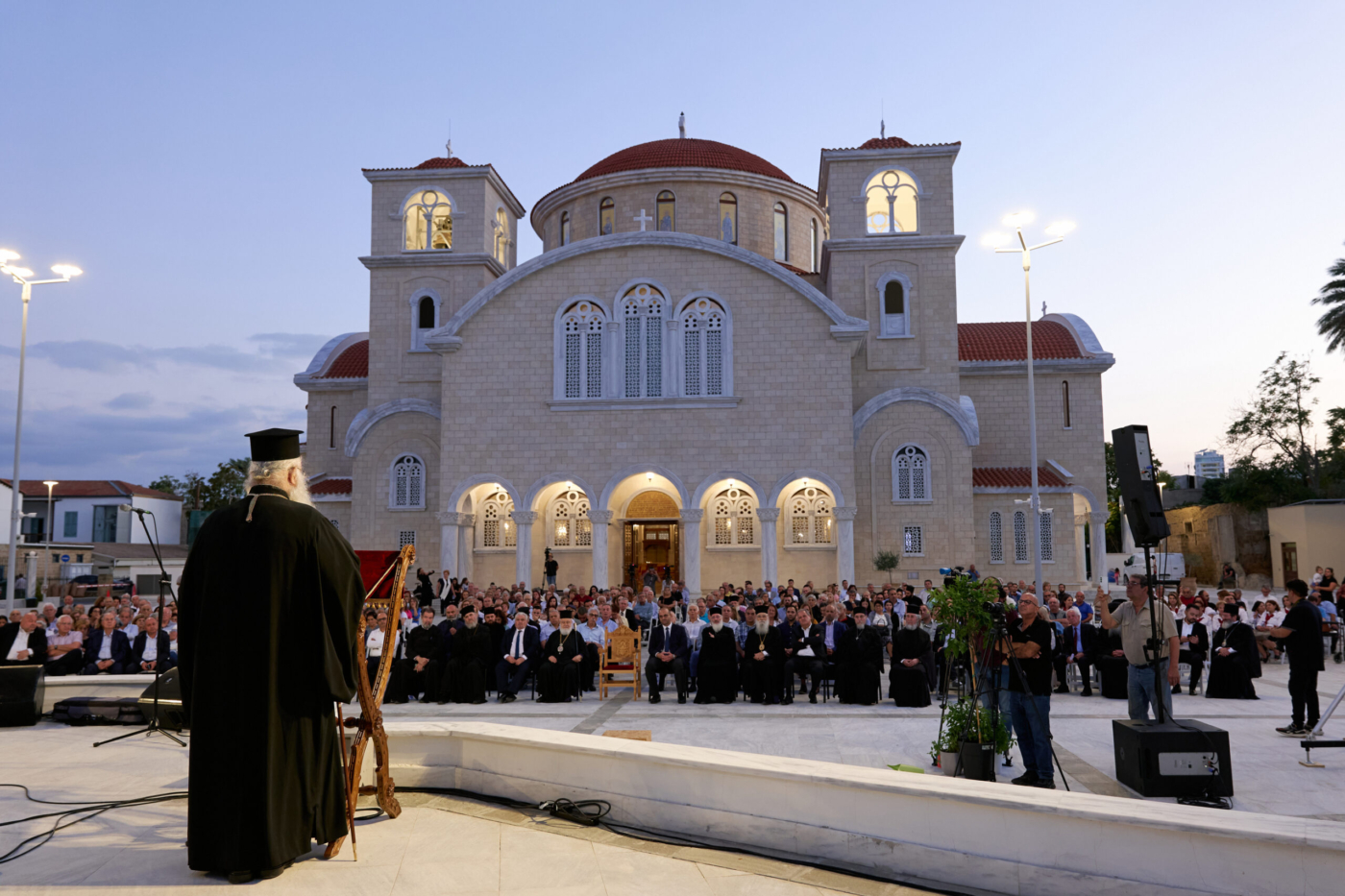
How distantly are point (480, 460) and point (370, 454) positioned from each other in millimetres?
3886

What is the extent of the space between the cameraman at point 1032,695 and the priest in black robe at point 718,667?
16.8ft

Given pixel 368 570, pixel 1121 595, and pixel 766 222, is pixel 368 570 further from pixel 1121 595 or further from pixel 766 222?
pixel 1121 595

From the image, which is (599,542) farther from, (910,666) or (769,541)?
(910,666)

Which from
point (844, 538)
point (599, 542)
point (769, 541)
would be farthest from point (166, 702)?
point (844, 538)

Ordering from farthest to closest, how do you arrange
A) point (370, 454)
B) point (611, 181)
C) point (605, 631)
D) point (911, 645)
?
point (611, 181), point (370, 454), point (605, 631), point (911, 645)

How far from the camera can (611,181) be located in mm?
30031

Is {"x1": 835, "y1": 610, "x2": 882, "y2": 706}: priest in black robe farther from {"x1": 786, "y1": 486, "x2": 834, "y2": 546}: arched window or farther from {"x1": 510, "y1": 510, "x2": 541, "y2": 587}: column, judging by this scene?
{"x1": 510, "y1": 510, "x2": 541, "y2": 587}: column

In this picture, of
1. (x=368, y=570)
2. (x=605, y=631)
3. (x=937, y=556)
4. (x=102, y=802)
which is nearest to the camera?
(x=102, y=802)

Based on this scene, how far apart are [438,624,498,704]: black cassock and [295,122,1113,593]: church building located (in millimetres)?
12011

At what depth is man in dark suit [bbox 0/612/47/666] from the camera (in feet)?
35.2

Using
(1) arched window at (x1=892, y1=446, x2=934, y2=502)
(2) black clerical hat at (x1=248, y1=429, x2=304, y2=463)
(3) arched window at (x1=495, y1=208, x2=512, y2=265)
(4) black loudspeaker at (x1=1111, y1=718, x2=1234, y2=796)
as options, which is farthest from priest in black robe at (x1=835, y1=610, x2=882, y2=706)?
(3) arched window at (x1=495, y1=208, x2=512, y2=265)

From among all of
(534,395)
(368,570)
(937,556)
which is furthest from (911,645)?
(534,395)

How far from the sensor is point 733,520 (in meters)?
25.5

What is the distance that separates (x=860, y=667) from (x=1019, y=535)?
16126 mm
